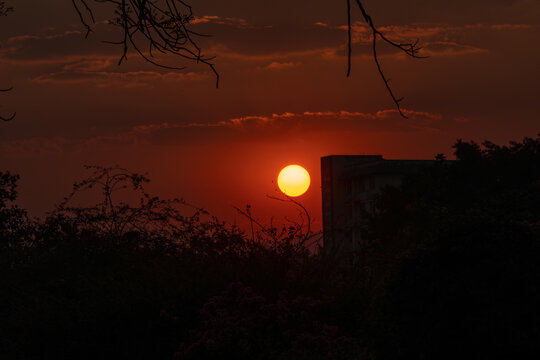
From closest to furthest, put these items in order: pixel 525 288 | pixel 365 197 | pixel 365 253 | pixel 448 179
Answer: pixel 525 288 < pixel 365 253 < pixel 448 179 < pixel 365 197

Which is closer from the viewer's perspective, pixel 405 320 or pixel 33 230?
pixel 405 320

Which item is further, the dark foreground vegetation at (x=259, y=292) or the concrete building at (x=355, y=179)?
the concrete building at (x=355, y=179)

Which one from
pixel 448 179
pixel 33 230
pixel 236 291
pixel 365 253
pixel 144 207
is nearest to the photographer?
pixel 236 291

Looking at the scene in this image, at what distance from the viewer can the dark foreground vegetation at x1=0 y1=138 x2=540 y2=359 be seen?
8.39 meters

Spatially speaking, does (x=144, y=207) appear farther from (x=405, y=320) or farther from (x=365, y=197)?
(x=365, y=197)

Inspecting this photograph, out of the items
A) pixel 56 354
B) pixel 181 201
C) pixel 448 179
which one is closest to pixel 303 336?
pixel 56 354

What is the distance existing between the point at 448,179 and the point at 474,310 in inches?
2058

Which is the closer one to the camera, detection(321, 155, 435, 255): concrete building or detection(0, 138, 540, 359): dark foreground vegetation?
detection(0, 138, 540, 359): dark foreground vegetation

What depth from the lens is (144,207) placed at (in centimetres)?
1867

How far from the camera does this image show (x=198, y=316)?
1183cm

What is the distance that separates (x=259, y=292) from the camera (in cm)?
1278

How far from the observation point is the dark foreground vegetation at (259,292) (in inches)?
330

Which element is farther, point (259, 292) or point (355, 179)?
point (355, 179)

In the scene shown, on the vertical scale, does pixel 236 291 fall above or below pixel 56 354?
above
